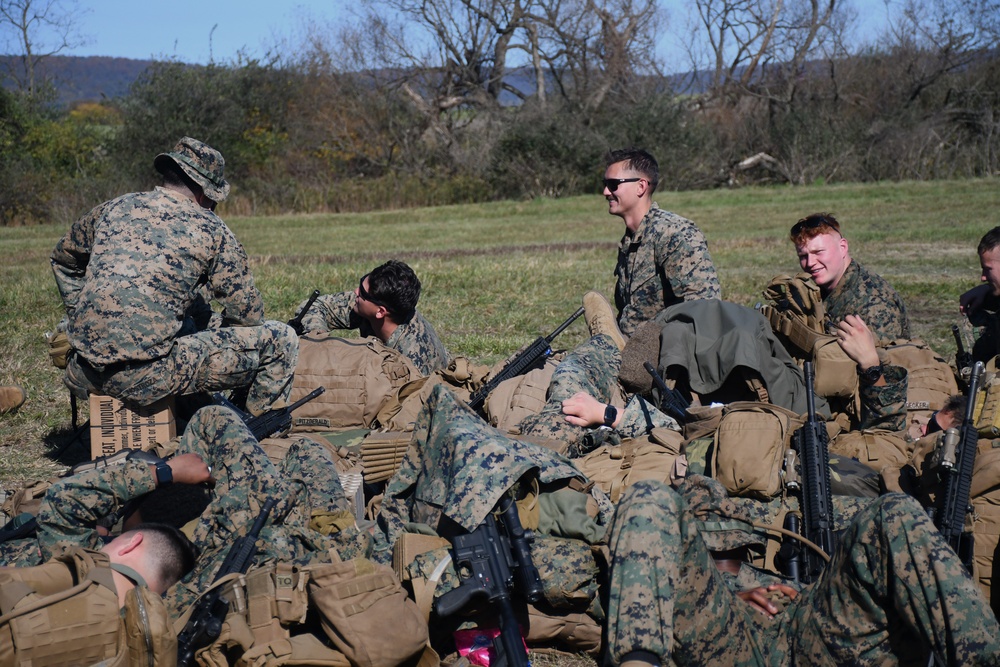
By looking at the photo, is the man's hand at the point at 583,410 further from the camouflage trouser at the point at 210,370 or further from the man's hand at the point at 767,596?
the camouflage trouser at the point at 210,370

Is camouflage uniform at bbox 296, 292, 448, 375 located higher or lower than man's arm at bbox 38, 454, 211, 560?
higher

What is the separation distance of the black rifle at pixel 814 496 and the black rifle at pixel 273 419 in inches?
118

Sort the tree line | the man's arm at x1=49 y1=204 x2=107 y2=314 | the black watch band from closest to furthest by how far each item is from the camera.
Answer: the black watch band
the man's arm at x1=49 y1=204 x2=107 y2=314
the tree line

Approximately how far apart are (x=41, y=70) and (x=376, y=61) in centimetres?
1448

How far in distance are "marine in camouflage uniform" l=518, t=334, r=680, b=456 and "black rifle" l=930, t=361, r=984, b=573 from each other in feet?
5.68

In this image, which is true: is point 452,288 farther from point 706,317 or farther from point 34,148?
point 34,148

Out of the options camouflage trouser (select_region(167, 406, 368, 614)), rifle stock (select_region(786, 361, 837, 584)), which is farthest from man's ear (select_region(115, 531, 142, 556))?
rifle stock (select_region(786, 361, 837, 584))

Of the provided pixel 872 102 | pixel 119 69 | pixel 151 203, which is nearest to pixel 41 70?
pixel 872 102

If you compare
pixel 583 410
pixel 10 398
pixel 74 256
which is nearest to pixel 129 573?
pixel 583 410

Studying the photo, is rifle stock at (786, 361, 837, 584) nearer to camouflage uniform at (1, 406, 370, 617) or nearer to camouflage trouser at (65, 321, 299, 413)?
camouflage uniform at (1, 406, 370, 617)

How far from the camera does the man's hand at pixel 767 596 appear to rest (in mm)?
3664

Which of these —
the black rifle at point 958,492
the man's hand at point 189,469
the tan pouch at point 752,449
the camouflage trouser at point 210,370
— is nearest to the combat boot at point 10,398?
the camouflage trouser at point 210,370

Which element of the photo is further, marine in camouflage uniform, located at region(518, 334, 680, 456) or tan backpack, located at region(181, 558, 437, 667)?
marine in camouflage uniform, located at region(518, 334, 680, 456)

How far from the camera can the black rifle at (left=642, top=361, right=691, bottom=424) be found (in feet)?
18.0
